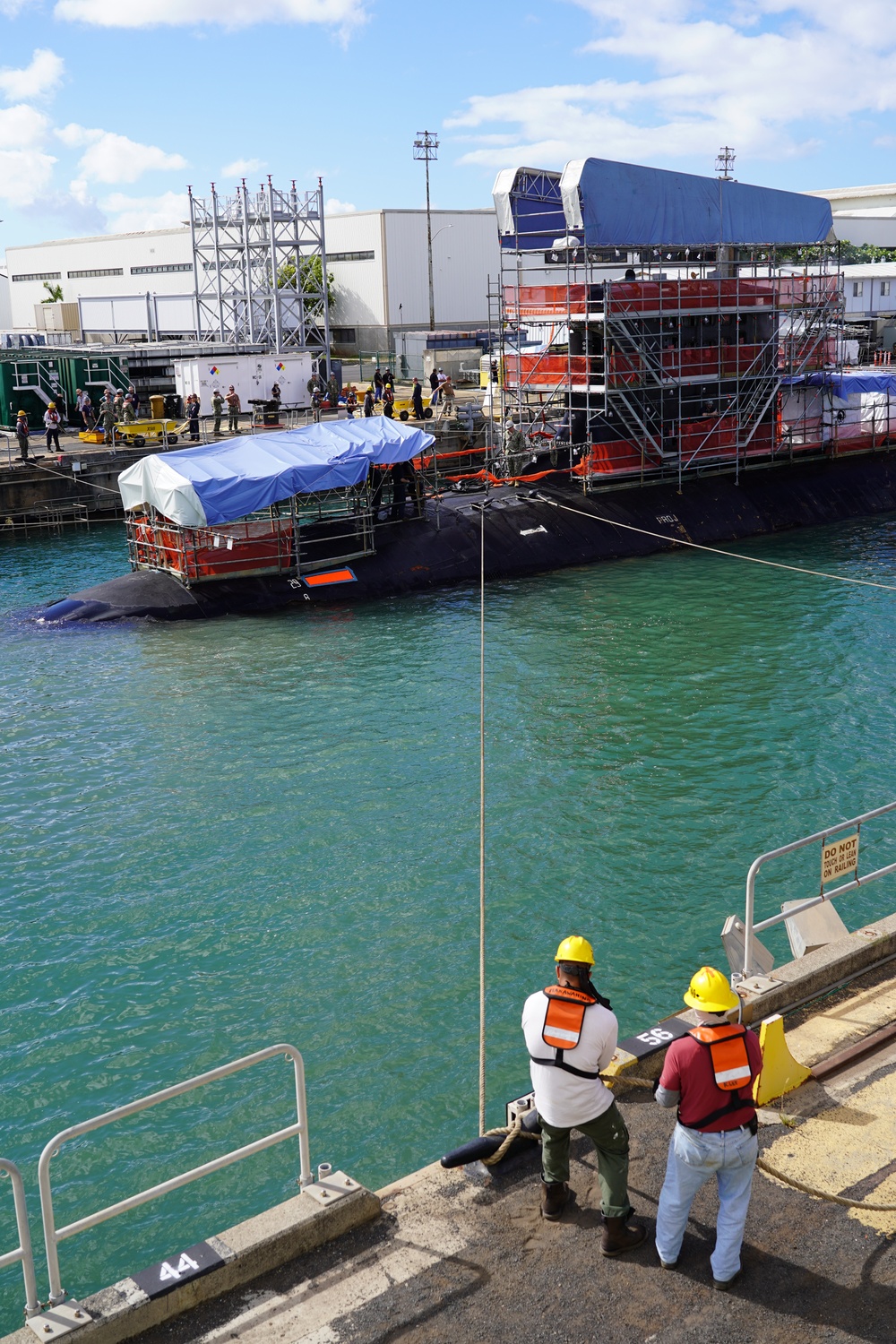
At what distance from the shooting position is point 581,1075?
25.0 ft

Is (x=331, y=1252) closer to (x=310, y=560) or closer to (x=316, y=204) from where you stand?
(x=310, y=560)

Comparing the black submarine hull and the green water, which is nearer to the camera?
the green water

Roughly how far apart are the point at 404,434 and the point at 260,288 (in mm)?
39091

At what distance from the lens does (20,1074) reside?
12.1 metres

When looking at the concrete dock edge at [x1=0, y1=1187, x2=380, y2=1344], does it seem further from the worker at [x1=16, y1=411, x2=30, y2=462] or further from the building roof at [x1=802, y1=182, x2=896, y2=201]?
the building roof at [x1=802, y1=182, x2=896, y2=201]

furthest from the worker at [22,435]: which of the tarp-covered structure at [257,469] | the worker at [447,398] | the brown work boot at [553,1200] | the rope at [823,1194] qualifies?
the rope at [823,1194]

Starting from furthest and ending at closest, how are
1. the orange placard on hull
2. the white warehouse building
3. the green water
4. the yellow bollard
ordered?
1. the white warehouse building
2. the orange placard on hull
3. the green water
4. the yellow bollard

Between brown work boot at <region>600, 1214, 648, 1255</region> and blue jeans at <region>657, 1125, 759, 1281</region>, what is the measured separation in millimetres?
411

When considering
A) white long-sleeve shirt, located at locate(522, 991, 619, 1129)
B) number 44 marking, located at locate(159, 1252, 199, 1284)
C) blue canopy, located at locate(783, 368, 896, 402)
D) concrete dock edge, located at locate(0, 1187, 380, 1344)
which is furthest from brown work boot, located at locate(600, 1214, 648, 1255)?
blue canopy, located at locate(783, 368, 896, 402)

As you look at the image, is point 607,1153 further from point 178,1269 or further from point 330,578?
point 330,578

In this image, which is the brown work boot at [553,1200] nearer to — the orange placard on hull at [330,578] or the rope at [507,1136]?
the rope at [507,1136]

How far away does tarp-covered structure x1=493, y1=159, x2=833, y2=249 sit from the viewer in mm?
33562

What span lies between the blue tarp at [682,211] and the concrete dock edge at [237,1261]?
99.3ft

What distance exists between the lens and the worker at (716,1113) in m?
7.19
